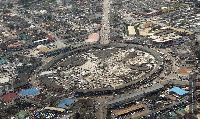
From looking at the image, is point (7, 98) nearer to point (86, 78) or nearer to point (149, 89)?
point (86, 78)

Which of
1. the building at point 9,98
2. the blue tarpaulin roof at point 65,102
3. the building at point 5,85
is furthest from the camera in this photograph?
the building at point 5,85

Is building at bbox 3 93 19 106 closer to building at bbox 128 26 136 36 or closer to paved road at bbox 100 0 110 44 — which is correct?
paved road at bbox 100 0 110 44

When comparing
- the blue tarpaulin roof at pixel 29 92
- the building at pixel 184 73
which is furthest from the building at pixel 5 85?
the building at pixel 184 73

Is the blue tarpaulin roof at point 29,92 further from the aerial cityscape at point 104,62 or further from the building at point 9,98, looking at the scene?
the building at point 9,98

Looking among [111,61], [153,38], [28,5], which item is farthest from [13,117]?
[28,5]

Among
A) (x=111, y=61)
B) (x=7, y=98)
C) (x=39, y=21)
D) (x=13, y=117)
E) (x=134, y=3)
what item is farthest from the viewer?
(x=134, y=3)

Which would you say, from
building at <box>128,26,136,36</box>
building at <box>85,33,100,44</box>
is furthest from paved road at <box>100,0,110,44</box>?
building at <box>128,26,136,36</box>
